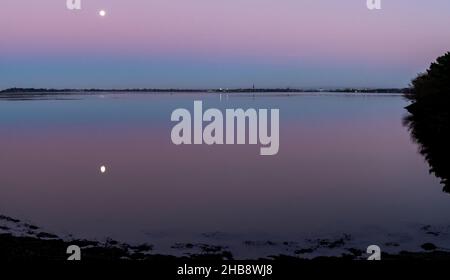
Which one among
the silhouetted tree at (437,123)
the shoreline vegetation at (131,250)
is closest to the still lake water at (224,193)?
the shoreline vegetation at (131,250)

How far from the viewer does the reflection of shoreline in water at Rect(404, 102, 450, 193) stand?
132ft

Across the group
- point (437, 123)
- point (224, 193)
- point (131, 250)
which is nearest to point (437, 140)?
point (437, 123)

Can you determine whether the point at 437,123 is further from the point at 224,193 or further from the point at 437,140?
the point at 224,193

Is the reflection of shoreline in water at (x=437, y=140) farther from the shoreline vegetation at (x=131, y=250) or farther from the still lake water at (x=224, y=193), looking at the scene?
the shoreline vegetation at (x=131, y=250)

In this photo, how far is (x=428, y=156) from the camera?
48.2 m

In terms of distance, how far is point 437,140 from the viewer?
59000 mm

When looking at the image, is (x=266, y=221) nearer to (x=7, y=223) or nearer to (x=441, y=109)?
(x=7, y=223)

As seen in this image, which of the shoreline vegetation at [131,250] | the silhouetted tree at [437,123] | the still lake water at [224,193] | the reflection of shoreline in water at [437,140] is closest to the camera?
the shoreline vegetation at [131,250]

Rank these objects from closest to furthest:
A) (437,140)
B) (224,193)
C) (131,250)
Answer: (131,250) → (224,193) → (437,140)

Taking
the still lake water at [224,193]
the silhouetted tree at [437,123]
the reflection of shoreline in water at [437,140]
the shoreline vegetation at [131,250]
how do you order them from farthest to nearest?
the silhouetted tree at [437,123] < the reflection of shoreline in water at [437,140] < the still lake water at [224,193] < the shoreline vegetation at [131,250]

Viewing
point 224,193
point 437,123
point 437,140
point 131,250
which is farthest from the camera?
point 437,123

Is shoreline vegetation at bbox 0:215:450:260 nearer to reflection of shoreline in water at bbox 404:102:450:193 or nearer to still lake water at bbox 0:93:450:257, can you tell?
still lake water at bbox 0:93:450:257

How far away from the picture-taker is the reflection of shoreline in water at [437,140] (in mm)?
40188
